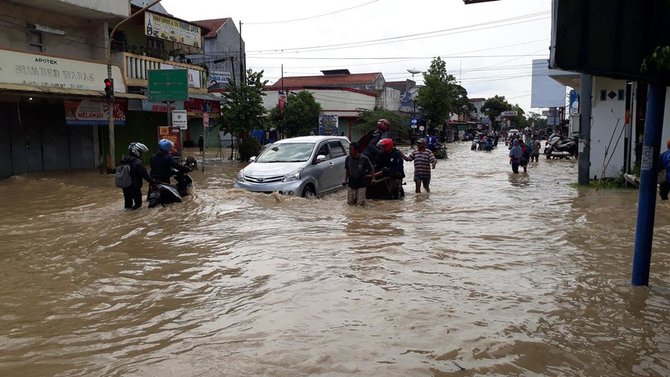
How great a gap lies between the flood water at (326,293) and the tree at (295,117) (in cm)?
3153

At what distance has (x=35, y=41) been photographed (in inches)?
756

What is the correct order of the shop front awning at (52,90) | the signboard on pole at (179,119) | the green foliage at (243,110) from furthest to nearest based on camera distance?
the green foliage at (243,110) → the signboard on pole at (179,119) → the shop front awning at (52,90)

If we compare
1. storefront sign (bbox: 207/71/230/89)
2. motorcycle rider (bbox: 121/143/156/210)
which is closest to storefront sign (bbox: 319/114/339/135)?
storefront sign (bbox: 207/71/230/89)

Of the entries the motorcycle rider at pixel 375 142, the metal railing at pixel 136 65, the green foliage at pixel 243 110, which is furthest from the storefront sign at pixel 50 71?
A: the motorcycle rider at pixel 375 142

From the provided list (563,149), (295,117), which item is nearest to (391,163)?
(563,149)

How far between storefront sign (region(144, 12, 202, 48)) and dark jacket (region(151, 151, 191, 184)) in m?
14.9

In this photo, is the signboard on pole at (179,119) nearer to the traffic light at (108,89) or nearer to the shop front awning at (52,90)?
the shop front awning at (52,90)

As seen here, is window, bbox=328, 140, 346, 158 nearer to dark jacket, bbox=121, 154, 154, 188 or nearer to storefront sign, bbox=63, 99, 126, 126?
dark jacket, bbox=121, 154, 154, 188

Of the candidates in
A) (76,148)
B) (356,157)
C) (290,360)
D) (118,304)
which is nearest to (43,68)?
(76,148)

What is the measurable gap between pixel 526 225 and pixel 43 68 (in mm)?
15495

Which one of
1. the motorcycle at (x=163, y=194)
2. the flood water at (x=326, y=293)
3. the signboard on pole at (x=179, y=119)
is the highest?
the signboard on pole at (x=179, y=119)

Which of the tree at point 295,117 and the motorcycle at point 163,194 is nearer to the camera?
the motorcycle at point 163,194

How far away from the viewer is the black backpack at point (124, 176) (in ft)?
32.2

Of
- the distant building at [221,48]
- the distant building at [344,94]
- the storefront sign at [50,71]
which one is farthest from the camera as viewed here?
the distant building at [344,94]
